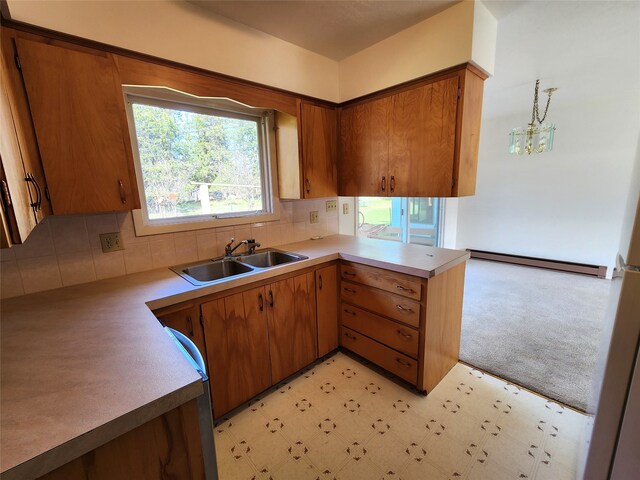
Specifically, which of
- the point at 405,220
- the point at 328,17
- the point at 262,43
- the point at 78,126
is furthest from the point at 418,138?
the point at 405,220

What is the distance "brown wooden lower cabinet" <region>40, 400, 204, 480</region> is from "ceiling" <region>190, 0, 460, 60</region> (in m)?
2.13

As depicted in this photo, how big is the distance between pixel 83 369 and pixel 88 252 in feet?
3.37

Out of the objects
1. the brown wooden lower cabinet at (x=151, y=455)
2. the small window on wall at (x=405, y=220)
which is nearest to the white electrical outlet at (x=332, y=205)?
the small window on wall at (x=405, y=220)

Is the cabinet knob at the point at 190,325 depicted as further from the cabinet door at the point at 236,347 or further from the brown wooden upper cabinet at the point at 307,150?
the brown wooden upper cabinet at the point at 307,150

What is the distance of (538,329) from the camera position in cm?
269

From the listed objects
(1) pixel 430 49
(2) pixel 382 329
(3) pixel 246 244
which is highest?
(1) pixel 430 49

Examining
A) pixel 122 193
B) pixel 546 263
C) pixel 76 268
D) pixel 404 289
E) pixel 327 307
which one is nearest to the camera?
pixel 122 193

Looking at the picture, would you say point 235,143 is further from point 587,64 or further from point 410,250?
point 587,64

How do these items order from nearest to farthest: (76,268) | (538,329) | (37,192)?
(37,192) → (76,268) → (538,329)

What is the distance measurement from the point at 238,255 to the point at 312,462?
1.38 m

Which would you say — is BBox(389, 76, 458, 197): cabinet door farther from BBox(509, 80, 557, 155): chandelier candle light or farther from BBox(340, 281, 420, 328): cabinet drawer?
BBox(509, 80, 557, 155): chandelier candle light

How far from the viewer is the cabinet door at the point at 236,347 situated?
61.1 inches

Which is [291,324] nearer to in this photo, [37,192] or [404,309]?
[404,309]

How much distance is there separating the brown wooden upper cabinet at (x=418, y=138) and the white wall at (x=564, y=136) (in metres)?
0.65
